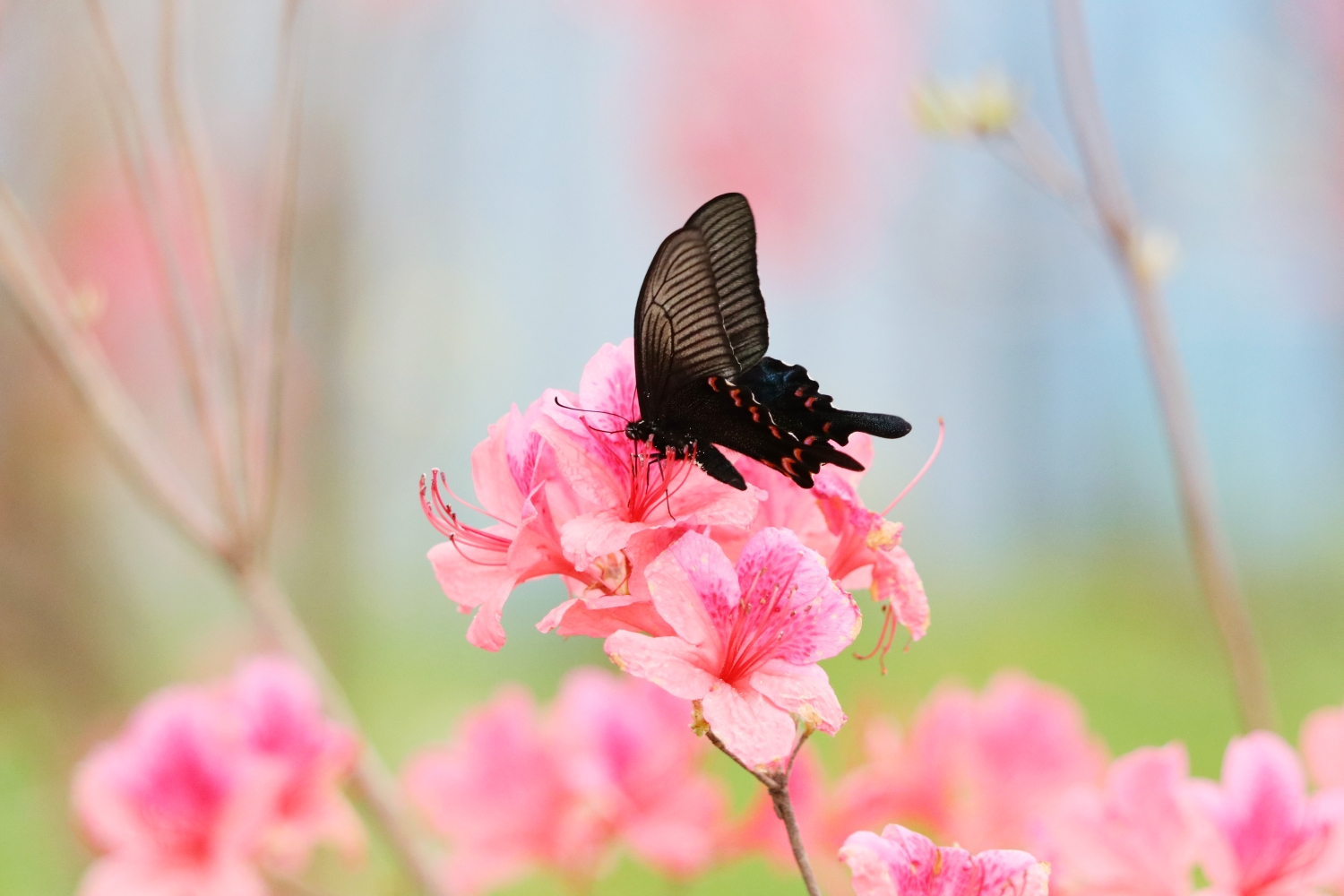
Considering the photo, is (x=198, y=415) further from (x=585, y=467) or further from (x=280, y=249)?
(x=585, y=467)

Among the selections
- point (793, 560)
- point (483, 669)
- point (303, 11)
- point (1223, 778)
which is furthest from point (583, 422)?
point (483, 669)

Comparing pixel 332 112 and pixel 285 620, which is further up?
pixel 332 112

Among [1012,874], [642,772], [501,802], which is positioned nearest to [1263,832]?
[1012,874]

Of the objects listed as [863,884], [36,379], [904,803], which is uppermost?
[904,803]

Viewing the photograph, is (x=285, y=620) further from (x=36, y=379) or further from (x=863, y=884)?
(x=36, y=379)

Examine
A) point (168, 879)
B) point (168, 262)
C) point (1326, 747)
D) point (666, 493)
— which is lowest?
point (168, 879)

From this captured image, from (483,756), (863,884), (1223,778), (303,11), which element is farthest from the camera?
(303,11)

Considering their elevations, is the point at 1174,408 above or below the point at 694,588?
above

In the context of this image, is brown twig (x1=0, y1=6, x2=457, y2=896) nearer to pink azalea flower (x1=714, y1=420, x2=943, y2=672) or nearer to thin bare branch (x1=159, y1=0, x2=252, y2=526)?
thin bare branch (x1=159, y1=0, x2=252, y2=526)

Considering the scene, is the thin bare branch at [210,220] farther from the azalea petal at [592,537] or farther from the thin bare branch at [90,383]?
the azalea petal at [592,537]
